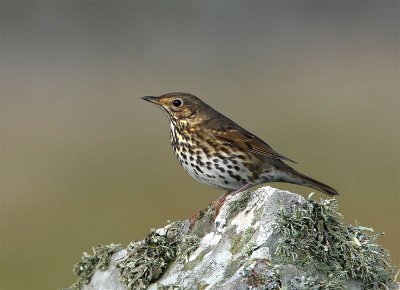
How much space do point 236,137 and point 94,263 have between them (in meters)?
2.63

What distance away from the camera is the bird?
28.6 ft

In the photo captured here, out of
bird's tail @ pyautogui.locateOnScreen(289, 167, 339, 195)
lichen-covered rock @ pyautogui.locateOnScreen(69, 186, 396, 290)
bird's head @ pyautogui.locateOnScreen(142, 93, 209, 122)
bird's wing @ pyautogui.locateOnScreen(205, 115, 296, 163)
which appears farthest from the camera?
bird's head @ pyautogui.locateOnScreen(142, 93, 209, 122)

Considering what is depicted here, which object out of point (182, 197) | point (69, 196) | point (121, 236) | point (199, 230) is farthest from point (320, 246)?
point (69, 196)

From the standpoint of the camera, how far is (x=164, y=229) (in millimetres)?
6613

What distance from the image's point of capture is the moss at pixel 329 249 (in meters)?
5.68

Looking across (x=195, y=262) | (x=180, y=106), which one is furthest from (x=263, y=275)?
(x=180, y=106)

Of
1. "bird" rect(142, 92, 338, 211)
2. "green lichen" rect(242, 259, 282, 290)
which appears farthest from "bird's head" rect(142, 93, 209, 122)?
"green lichen" rect(242, 259, 282, 290)

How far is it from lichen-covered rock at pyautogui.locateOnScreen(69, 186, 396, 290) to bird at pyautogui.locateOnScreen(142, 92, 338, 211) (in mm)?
2165

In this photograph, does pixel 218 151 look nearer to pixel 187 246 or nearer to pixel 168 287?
pixel 187 246

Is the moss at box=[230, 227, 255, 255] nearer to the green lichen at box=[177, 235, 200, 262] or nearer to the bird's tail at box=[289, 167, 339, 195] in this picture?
the green lichen at box=[177, 235, 200, 262]

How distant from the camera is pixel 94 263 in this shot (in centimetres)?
696

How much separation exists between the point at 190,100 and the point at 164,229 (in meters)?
3.27

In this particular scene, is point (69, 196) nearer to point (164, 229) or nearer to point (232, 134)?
point (232, 134)

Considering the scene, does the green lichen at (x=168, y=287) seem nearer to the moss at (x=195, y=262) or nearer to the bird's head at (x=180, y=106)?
the moss at (x=195, y=262)
